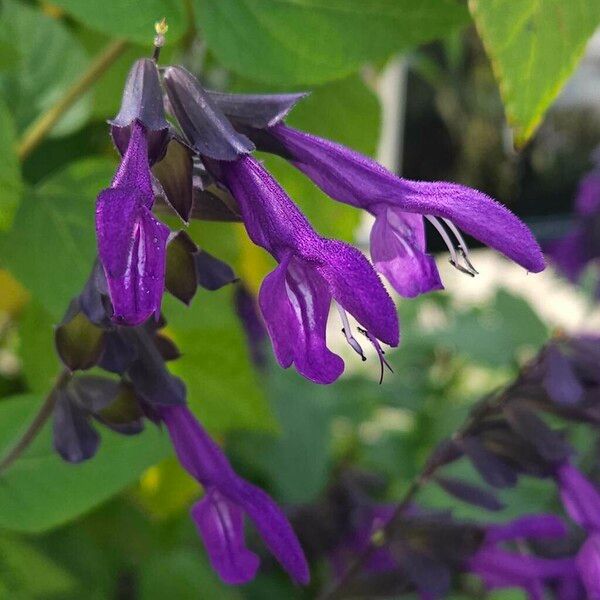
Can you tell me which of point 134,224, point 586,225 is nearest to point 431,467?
point 134,224

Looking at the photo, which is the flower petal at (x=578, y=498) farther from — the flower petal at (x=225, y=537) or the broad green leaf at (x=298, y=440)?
the broad green leaf at (x=298, y=440)

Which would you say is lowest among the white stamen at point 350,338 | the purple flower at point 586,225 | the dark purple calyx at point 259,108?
the purple flower at point 586,225

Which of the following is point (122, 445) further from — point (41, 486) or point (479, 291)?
point (479, 291)

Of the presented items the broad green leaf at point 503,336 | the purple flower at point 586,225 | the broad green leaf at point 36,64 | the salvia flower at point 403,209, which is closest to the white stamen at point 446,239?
the salvia flower at point 403,209

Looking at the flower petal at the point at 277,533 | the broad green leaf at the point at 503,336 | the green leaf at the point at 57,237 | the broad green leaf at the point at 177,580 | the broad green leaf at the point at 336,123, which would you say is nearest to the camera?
the flower petal at the point at 277,533

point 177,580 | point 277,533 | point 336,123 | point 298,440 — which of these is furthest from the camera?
point 298,440

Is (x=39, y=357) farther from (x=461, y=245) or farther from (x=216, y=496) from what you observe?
(x=461, y=245)
